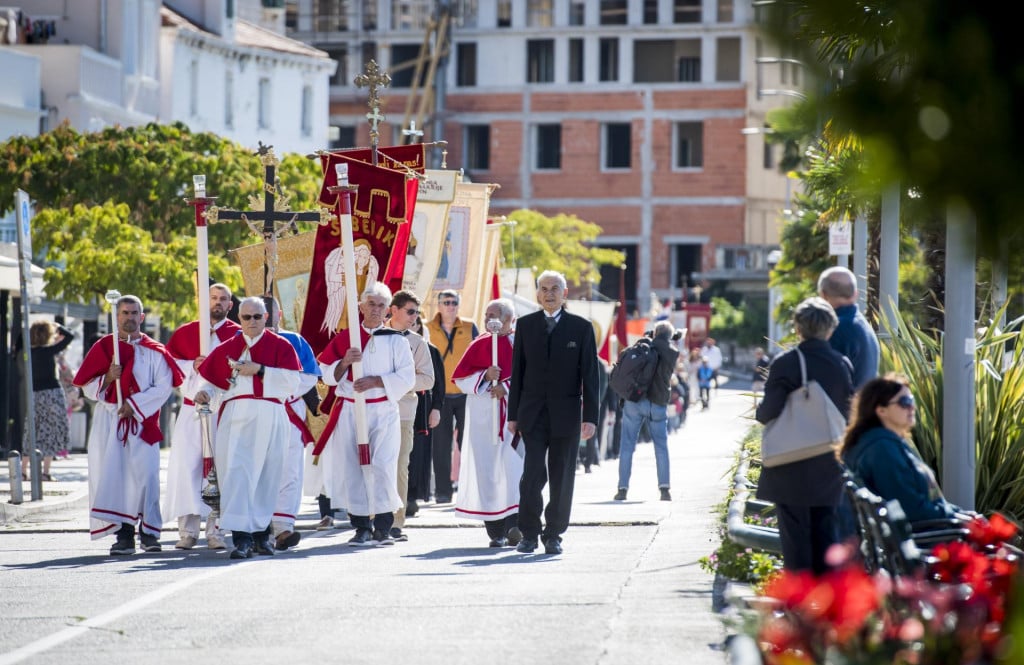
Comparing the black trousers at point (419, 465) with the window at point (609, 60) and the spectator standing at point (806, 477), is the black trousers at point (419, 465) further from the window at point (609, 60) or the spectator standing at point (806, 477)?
the window at point (609, 60)

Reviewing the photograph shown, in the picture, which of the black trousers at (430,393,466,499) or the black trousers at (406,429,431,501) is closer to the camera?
the black trousers at (406,429,431,501)

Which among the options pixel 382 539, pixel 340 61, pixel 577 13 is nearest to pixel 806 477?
pixel 382 539

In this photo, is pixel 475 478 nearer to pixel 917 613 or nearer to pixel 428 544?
pixel 428 544

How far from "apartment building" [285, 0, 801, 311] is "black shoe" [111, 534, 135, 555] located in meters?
64.5

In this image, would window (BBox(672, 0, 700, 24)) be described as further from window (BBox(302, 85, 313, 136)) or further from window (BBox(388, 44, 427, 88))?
window (BBox(302, 85, 313, 136))

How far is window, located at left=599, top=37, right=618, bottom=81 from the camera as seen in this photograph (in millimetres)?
79188

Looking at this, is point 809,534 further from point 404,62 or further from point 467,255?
point 404,62

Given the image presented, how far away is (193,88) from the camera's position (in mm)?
53844

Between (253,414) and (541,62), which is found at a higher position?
(541,62)

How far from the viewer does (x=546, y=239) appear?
6450 centimetres

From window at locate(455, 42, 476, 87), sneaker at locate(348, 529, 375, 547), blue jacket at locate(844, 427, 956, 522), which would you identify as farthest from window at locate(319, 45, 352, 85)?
blue jacket at locate(844, 427, 956, 522)

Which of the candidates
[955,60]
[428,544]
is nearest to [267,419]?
[428,544]

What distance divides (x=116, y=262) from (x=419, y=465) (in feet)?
35.4

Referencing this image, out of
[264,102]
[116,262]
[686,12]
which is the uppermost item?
[686,12]
